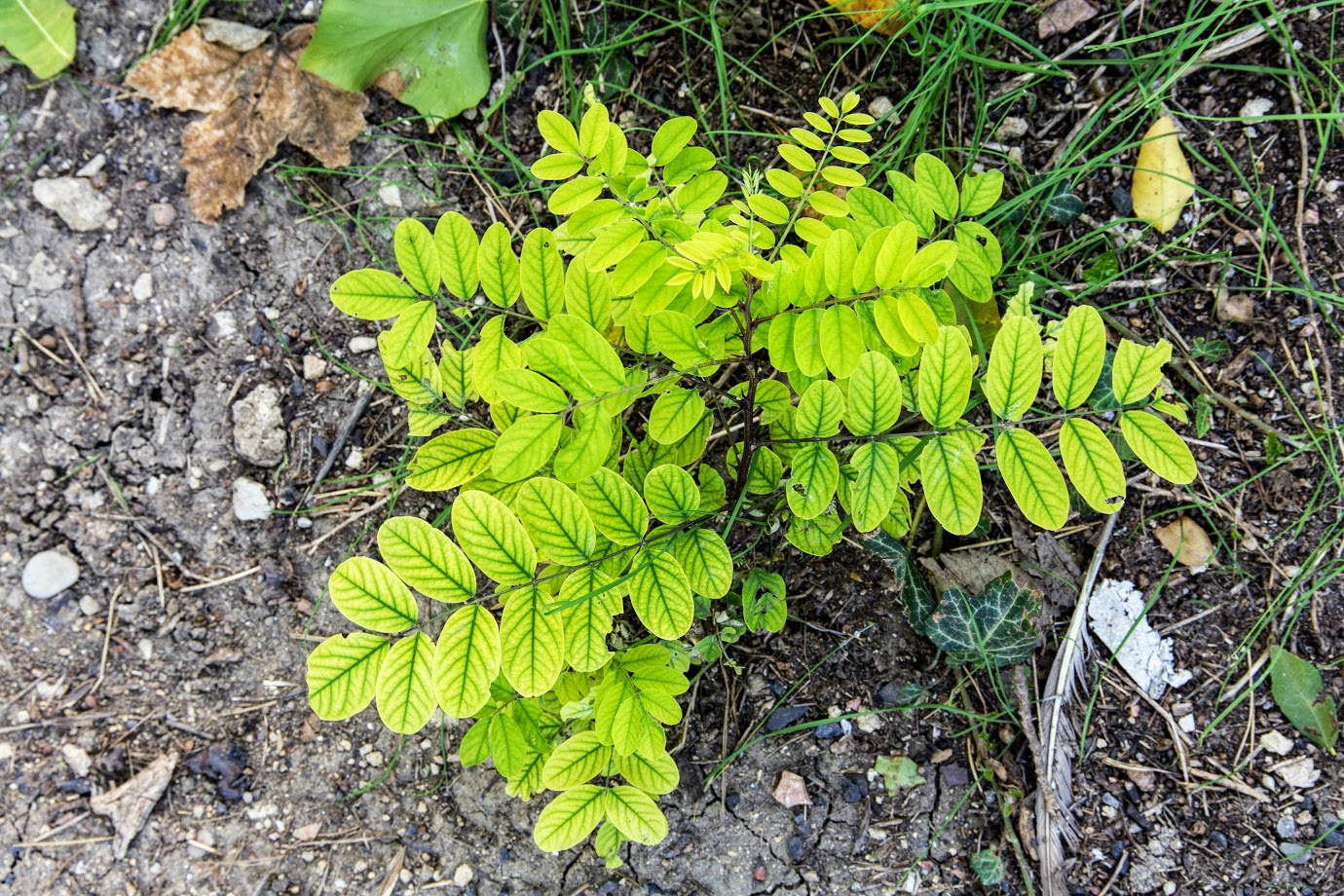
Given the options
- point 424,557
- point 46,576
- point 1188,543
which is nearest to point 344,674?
point 424,557

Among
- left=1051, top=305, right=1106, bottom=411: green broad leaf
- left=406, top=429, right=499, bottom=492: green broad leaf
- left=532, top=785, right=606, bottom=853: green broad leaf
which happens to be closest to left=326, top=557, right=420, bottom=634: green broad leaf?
left=406, top=429, right=499, bottom=492: green broad leaf

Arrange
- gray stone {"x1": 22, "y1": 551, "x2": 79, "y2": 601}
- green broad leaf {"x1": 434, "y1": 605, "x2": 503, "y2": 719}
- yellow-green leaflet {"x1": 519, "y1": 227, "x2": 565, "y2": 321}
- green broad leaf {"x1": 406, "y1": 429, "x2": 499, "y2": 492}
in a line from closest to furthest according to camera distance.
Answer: green broad leaf {"x1": 434, "y1": 605, "x2": 503, "y2": 719}, yellow-green leaflet {"x1": 519, "y1": 227, "x2": 565, "y2": 321}, green broad leaf {"x1": 406, "y1": 429, "x2": 499, "y2": 492}, gray stone {"x1": 22, "y1": 551, "x2": 79, "y2": 601}

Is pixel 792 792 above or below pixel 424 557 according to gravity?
below

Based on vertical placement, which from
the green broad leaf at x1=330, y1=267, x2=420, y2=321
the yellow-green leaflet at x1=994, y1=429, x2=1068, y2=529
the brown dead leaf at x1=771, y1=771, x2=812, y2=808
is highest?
the green broad leaf at x1=330, y1=267, x2=420, y2=321

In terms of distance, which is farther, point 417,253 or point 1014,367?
point 417,253

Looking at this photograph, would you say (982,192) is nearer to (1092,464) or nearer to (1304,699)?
(1092,464)

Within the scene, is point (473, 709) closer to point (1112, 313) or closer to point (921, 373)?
point (921, 373)

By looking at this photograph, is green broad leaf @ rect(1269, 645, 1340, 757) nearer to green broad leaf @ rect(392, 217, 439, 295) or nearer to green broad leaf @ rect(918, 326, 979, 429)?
green broad leaf @ rect(918, 326, 979, 429)
